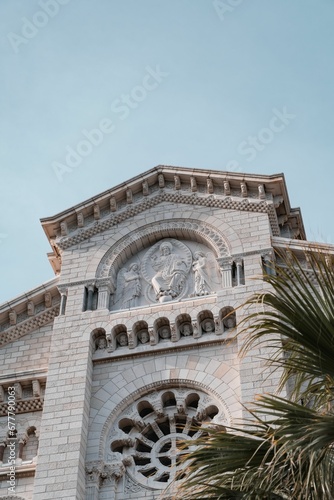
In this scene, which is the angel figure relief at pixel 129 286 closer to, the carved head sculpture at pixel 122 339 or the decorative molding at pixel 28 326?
the carved head sculpture at pixel 122 339

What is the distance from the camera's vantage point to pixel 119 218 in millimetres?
24578

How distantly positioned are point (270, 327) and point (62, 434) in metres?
8.77

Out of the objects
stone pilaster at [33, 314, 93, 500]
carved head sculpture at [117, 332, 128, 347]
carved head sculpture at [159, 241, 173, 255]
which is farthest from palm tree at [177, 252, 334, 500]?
carved head sculpture at [159, 241, 173, 255]

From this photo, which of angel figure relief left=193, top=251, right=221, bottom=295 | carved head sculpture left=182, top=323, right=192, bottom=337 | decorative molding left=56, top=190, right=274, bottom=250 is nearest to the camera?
carved head sculpture left=182, top=323, right=192, bottom=337

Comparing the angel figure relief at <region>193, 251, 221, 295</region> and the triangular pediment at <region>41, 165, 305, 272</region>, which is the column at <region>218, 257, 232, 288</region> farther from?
the triangular pediment at <region>41, 165, 305, 272</region>

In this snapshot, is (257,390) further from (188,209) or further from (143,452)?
(188,209)

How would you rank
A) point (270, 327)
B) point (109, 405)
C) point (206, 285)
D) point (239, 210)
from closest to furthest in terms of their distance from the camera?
point (270, 327) → point (109, 405) → point (206, 285) → point (239, 210)

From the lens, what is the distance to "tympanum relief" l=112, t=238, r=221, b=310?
22.5m

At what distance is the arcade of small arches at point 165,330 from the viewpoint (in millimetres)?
21156

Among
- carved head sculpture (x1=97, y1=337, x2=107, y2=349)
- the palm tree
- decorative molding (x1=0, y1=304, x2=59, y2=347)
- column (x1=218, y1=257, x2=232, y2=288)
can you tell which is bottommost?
the palm tree

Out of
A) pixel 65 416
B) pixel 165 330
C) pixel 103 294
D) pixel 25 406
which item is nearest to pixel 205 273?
pixel 165 330

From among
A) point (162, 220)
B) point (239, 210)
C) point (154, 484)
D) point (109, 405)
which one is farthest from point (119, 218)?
point (154, 484)

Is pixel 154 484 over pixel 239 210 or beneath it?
beneath

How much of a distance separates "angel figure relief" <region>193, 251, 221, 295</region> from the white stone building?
0.04 metres
